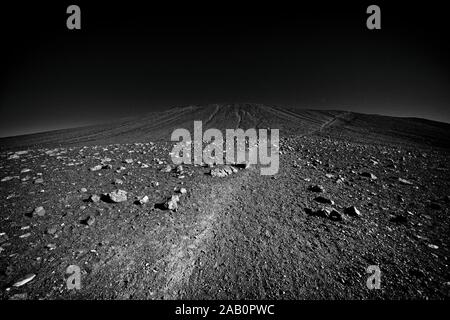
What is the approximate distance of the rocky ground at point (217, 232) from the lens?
278 cm

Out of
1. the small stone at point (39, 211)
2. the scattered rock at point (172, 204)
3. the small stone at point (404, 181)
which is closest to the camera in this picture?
the small stone at point (39, 211)

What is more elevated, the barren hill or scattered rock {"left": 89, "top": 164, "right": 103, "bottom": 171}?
the barren hill

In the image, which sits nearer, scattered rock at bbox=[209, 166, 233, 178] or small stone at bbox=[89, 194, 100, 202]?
small stone at bbox=[89, 194, 100, 202]

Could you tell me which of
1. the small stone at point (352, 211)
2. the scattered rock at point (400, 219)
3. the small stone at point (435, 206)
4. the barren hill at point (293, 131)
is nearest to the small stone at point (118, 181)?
the small stone at point (352, 211)

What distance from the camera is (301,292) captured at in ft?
9.09

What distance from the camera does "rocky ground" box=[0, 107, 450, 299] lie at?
2.78 meters

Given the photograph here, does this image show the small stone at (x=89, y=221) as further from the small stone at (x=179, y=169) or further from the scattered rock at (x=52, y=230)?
the small stone at (x=179, y=169)

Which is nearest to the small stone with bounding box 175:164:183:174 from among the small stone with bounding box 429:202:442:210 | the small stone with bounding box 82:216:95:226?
the small stone with bounding box 82:216:95:226

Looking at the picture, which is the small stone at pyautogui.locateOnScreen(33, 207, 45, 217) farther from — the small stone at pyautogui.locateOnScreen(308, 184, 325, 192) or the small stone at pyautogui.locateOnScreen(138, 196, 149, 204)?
the small stone at pyautogui.locateOnScreen(308, 184, 325, 192)

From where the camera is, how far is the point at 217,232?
388cm

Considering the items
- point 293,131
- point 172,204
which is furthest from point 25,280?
point 293,131

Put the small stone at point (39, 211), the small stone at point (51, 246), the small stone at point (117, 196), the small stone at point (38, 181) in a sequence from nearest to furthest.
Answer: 1. the small stone at point (51, 246)
2. the small stone at point (39, 211)
3. the small stone at point (117, 196)
4. the small stone at point (38, 181)

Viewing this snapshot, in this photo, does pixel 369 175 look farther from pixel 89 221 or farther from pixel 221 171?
pixel 89 221
